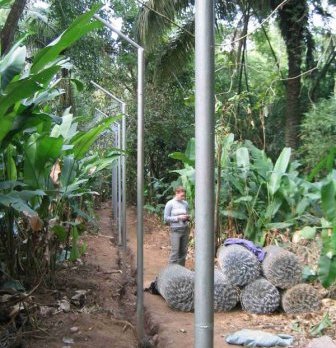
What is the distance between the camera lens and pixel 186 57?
43.2 ft

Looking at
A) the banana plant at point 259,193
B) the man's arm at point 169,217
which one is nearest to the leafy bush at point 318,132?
the banana plant at point 259,193

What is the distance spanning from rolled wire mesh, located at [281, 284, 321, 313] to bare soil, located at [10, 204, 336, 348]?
0.09 m

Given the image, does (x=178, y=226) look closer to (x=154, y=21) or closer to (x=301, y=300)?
(x=301, y=300)

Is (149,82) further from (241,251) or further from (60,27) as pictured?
(241,251)

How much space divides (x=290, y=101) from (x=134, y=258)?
4.64 meters

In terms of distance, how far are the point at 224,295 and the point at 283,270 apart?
762mm

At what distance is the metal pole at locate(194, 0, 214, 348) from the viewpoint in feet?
6.19

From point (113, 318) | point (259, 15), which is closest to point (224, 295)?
point (113, 318)

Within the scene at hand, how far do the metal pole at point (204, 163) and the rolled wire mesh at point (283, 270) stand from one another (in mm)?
4352

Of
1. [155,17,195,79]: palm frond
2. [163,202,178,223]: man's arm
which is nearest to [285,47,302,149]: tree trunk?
[155,17,195,79]: palm frond

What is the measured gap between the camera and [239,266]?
20.5ft

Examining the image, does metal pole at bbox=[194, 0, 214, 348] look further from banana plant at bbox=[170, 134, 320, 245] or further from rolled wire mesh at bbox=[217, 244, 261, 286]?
banana plant at bbox=[170, 134, 320, 245]

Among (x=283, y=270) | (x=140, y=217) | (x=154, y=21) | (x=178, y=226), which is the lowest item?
(x=283, y=270)

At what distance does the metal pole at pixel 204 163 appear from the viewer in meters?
1.89
